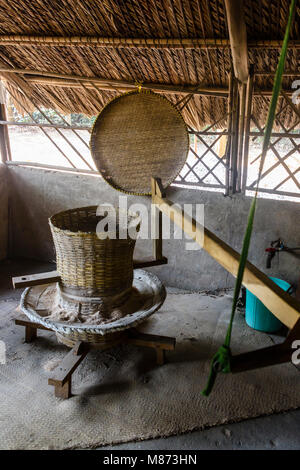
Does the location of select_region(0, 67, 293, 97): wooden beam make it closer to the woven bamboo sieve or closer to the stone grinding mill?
the stone grinding mill

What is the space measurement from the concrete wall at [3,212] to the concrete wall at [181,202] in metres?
0.07

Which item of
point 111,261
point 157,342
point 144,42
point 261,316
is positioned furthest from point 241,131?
point 157,342

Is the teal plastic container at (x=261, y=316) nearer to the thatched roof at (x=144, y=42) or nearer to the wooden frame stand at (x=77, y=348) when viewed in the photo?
the wooden frame stand at (x=77, y=348)

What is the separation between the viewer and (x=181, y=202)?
3.26 m

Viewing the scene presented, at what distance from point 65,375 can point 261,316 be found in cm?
149

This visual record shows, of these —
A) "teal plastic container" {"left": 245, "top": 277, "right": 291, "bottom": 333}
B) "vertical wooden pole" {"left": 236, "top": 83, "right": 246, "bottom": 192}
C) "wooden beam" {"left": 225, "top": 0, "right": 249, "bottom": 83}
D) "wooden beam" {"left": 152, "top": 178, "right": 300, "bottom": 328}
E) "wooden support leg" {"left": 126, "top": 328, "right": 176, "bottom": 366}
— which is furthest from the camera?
"vertical wooden pole" {"left": 236, "top": 83, "right": 246, "bottom": 192}

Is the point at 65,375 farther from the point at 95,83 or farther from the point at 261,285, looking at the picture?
the point at 95,83

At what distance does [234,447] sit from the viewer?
1733mm

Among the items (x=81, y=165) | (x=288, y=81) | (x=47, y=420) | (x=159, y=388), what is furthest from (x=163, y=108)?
(x=81, y=165)

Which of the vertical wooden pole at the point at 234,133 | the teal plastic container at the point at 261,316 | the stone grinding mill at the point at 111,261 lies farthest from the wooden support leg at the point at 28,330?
the vertical wooden pole at the point at 234,133

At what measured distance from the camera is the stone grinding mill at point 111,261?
1.98 meters

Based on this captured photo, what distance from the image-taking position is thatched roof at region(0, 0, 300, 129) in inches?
93.4

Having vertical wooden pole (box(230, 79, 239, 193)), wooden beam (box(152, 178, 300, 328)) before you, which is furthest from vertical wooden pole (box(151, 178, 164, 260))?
vertical wooden pole (box(230, 79, 239, 193))

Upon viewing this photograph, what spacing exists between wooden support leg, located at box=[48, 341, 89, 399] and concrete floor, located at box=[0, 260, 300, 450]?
409 mm
